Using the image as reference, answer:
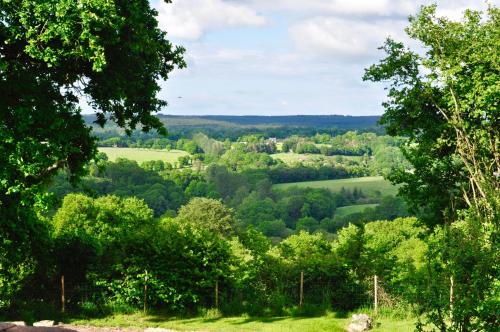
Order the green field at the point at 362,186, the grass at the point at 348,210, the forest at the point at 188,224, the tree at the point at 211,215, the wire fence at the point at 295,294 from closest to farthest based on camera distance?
the forest at the point at 188,224 < the wire fence at the point at 295,294 < the tree at the point at 211,215 < the grass at the point at 348,210 < the green field at the point at 362,186

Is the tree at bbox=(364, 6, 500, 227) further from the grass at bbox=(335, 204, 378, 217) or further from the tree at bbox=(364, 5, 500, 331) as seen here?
the grass at bbox=(335, 204, 378, 217)

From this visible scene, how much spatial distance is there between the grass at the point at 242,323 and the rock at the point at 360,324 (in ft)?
0.90

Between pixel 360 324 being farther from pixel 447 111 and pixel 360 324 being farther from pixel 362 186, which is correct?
pixel 362 186

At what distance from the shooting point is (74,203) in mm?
57906

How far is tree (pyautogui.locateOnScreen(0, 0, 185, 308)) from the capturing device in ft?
49.8

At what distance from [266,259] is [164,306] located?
5.91m

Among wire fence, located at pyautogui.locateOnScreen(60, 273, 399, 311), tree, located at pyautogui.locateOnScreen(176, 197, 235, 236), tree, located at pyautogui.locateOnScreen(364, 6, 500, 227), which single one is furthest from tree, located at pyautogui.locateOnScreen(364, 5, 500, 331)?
tree, located at pyautogui.locateOnScreen(176, 197, 235, 236)

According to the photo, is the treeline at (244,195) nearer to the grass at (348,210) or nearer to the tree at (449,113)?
the grass at (348,210)

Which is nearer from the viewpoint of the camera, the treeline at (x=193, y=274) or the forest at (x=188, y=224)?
the forest at (x=188, y=224)

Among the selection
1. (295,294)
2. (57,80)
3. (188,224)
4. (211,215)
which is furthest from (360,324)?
(211,215)

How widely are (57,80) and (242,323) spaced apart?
12.2 metres

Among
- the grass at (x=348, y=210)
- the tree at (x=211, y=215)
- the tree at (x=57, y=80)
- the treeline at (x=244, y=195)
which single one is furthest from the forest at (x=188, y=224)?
the grass at (x=348, y=210)

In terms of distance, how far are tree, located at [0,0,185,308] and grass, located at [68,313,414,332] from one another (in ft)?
19.2

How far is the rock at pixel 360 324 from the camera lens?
22.8 meters
